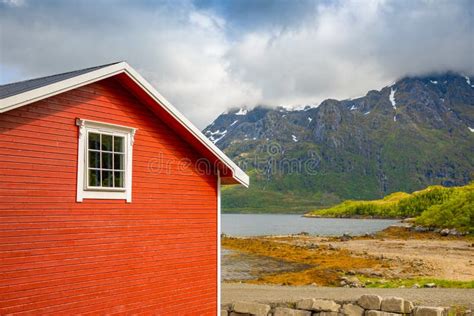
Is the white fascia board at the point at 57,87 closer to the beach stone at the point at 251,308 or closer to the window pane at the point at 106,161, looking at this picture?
the window pane at the point at 106,161

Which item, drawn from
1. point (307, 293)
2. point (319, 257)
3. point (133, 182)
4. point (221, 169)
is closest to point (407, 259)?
point (319, 257)

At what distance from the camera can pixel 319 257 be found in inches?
1615

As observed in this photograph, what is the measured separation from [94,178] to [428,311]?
→ 1057 centimetres

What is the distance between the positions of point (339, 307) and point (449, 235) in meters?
49.8

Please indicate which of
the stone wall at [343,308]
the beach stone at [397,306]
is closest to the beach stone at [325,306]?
the stone wall at [343,308]

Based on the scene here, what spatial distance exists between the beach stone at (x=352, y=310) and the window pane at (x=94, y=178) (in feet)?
30.1

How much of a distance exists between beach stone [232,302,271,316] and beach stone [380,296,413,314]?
380 cm

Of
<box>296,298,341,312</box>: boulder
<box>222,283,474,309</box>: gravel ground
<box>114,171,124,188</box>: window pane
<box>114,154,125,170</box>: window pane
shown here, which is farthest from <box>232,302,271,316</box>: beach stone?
<box>114,154,125,170</box>: window pane

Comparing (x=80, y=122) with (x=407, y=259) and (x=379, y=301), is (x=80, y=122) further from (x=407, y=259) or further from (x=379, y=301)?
(x=407, y=259)

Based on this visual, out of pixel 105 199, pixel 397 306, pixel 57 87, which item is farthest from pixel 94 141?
pixel 397 306

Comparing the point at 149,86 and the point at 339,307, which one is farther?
the point at 339,307

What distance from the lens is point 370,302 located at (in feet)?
49.9

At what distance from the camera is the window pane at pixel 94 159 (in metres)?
11.0

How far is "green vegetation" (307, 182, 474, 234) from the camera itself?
209 feet
